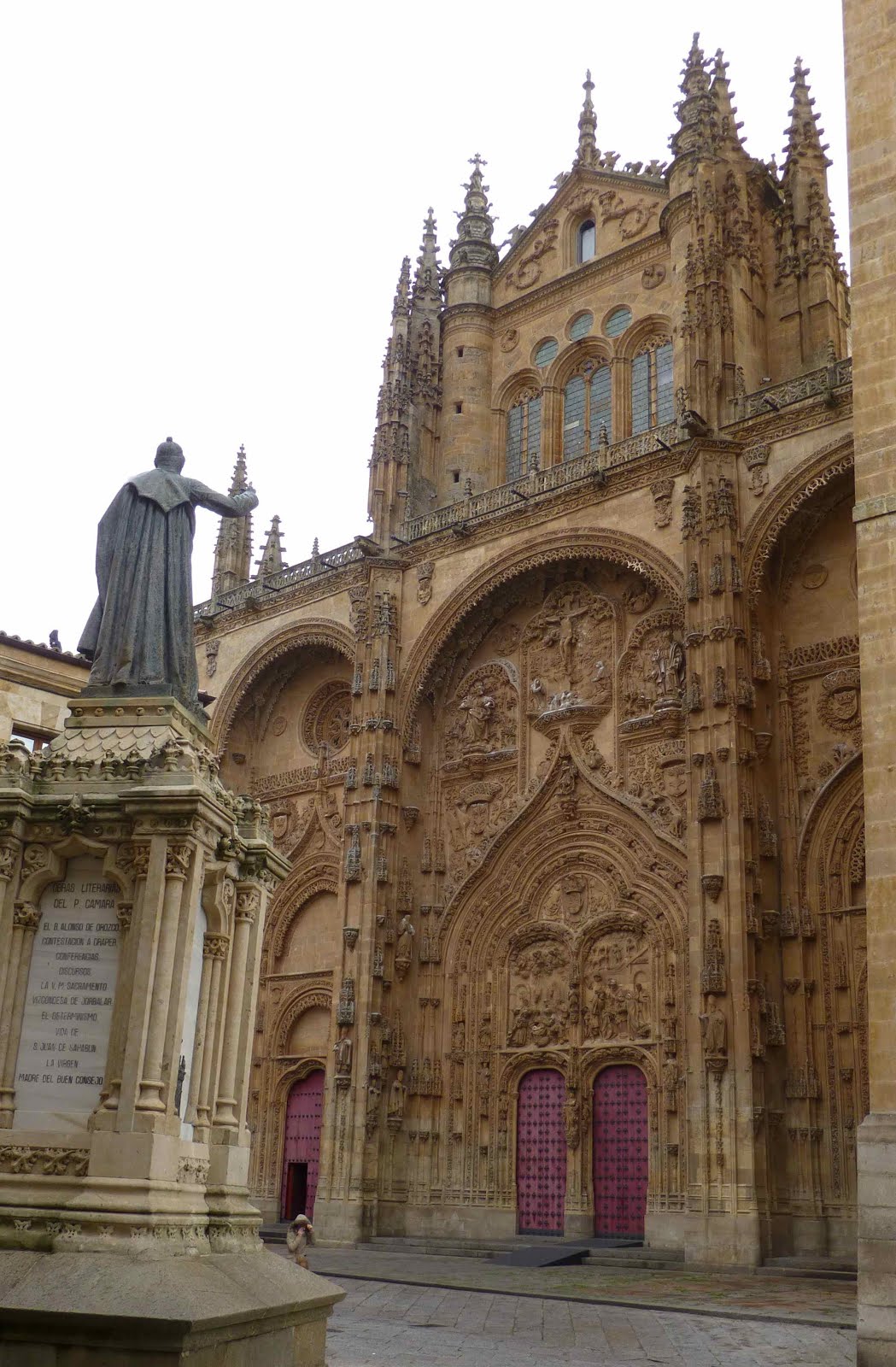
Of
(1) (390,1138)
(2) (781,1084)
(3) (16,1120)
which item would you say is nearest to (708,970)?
(2) (781,1084)

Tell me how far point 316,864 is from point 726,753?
11.3 metres

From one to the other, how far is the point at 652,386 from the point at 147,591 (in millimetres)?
22539

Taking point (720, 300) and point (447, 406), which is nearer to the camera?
point (720, 300)

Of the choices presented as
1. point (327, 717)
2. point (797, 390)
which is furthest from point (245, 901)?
point (327, 717)

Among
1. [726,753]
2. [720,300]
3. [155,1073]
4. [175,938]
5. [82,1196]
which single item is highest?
[720,300]

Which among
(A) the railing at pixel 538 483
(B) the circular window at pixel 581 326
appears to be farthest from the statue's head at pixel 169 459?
(B) the circular window at pixel 581 326

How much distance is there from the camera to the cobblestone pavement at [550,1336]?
11305 mm

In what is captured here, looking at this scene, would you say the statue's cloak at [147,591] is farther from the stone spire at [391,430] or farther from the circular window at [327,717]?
the circular window at [327,717]

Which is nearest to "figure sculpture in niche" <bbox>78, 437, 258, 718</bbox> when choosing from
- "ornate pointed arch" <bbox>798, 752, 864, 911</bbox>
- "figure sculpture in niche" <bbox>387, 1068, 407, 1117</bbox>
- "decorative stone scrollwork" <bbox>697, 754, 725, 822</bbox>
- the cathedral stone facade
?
"decorative stone scrollwork" <bbox>697, 754, 725, 822</bbox>

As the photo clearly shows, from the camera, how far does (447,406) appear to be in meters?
32.8

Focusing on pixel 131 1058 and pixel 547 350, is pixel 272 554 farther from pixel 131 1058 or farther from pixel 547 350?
pixel 131 1058

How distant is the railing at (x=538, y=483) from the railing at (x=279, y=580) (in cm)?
181

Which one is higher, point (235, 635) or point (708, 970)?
point (235, 635)

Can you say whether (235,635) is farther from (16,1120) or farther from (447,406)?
(16,1120)
